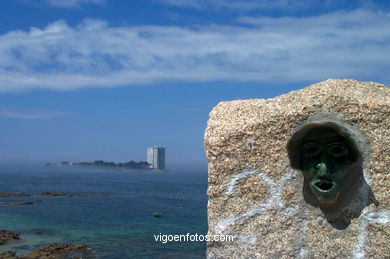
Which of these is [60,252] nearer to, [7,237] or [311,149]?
[7,237]

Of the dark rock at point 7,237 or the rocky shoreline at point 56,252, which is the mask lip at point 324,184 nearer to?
the rocky shoreline at point 56,252

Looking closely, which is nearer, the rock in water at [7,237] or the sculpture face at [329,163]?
the sculpture face at [329,163]

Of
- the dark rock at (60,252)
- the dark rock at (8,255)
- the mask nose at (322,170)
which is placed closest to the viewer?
the mask nose at (322,170)

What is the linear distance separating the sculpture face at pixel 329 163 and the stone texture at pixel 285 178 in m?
0.17

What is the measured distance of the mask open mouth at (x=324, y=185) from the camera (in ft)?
14.5

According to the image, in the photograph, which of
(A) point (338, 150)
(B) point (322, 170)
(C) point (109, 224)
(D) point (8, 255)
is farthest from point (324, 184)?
(C) point (109, 224)

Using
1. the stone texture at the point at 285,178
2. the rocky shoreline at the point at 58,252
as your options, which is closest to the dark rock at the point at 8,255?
the rocky shoreline at the point at 58,252

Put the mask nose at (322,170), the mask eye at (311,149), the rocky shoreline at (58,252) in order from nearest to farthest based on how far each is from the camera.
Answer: the mask nose at (322,170) → the mask eye at (311,149) → the rocky shoreline at (58,252)

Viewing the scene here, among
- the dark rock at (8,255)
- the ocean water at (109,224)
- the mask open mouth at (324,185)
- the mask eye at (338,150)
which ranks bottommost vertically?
the ocean water at (109,224)

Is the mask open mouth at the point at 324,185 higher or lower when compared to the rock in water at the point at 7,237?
higher

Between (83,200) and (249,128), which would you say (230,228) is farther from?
(83,200)

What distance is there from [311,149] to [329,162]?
21 cm

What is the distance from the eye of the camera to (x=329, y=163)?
446 centimetres

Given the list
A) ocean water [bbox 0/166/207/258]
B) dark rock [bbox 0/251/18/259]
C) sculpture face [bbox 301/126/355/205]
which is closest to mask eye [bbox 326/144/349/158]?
sculpture face [bbox 301/126/355/205]
